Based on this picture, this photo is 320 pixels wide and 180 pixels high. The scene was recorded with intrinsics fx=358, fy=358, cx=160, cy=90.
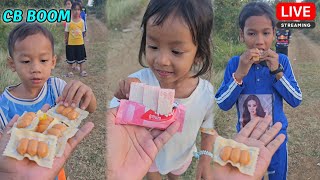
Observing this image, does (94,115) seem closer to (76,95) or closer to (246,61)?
(76,95)

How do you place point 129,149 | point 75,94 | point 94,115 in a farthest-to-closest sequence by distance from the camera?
point 94,115 < point 75,94 < point 129,149

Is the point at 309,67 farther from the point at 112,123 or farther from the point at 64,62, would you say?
the point at 112,123

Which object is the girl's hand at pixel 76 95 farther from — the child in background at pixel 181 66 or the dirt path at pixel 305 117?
the dirt path at pixel 305 117

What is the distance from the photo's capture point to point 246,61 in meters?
1.38

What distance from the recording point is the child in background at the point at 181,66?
1187 millimetres

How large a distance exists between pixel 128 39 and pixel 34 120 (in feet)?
6.05

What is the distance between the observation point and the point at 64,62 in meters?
3.40

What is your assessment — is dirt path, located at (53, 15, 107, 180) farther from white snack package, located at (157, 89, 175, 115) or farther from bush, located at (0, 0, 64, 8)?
white snack package, located at (157, 89, 175, 115)

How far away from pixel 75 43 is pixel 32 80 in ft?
6.61

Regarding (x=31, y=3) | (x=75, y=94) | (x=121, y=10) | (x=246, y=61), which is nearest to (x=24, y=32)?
(x=75, y=94)

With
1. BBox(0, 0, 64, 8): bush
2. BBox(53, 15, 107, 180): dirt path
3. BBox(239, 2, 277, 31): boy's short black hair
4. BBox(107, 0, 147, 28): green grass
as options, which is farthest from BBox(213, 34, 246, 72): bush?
BBox(239, 2, 277, 31): boy's short black hair

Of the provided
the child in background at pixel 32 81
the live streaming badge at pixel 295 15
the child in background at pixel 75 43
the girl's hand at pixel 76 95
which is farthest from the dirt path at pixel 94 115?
the live streaming badge at pixel 295 15

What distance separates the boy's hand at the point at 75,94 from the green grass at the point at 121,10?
1.35 meters

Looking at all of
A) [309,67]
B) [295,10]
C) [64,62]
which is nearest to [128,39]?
[64,62]
